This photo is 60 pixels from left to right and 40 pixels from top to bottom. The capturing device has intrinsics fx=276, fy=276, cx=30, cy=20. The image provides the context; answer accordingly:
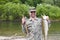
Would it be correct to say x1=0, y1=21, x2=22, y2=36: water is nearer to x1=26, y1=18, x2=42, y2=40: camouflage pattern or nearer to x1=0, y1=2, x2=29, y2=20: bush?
x1=0, y1=2, x2=29, y2=20: bush

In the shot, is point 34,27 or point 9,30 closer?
point 34,27

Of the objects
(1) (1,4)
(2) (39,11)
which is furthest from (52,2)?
(1) (1,4)

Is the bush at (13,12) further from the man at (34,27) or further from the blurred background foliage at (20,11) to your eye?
the man at (34,27)

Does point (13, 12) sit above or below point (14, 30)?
above

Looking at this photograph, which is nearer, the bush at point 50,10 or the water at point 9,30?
the water at point 9,30

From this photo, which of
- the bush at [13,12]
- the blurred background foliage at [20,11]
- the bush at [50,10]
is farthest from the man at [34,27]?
the bush at [50,10]

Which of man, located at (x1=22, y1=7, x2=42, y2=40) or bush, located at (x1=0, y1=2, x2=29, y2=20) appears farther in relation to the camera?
bush, located at (x1=0, y1=2, x2=29, y2=20)

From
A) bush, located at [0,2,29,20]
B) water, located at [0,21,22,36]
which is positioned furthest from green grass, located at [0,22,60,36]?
bush, located at [0,2,29,20]

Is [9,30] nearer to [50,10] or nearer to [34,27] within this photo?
[34,27]

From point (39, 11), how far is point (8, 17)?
629 centimetres

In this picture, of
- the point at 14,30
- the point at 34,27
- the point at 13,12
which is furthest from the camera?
the point at 13,12

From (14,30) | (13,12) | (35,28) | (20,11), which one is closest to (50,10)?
(20,11)

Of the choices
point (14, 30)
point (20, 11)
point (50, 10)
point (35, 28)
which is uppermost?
point (35, 28)

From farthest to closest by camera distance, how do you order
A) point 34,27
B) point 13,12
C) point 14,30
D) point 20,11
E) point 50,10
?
point 50,10, point 20,11, point 13,12, point 14,30, point 34,27
